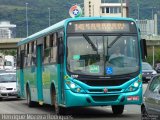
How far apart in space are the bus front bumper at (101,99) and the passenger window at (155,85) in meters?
3.33

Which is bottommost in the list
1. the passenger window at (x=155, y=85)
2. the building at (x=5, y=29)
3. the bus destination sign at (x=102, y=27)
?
the passenger window at (x=155, y=85)

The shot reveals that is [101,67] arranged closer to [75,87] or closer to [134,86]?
[75,87]

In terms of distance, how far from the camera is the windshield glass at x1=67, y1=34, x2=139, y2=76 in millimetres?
17234

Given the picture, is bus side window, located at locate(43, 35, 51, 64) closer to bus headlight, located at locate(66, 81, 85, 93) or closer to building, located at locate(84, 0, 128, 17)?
bus headlight, located at locate(66, 81, 85, 93)

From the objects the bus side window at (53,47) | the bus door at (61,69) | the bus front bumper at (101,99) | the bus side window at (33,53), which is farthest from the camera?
the bus side window at (33,53)

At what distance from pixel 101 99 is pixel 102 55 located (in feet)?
4.48

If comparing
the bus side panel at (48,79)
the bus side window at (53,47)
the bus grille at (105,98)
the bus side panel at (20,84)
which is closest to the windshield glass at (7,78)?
the bus side panel at (20,84)

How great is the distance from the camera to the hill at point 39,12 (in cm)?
15925

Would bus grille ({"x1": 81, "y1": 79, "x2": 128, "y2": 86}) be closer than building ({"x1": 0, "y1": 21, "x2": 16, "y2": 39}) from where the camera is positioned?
Yes

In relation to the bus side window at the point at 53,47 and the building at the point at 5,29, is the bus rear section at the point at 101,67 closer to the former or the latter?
the bus side window at the point at 53,47

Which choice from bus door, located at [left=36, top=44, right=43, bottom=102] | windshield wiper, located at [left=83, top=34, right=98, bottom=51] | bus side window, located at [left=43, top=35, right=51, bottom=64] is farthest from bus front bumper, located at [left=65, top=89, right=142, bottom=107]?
bus door, located at [left=36, top=44, right=43, bottom=102]

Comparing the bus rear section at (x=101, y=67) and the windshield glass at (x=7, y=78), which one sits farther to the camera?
the windshield glass at (x=7, y=78)

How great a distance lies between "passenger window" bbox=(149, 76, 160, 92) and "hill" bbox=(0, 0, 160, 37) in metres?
141

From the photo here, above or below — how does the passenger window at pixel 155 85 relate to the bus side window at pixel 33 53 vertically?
below
